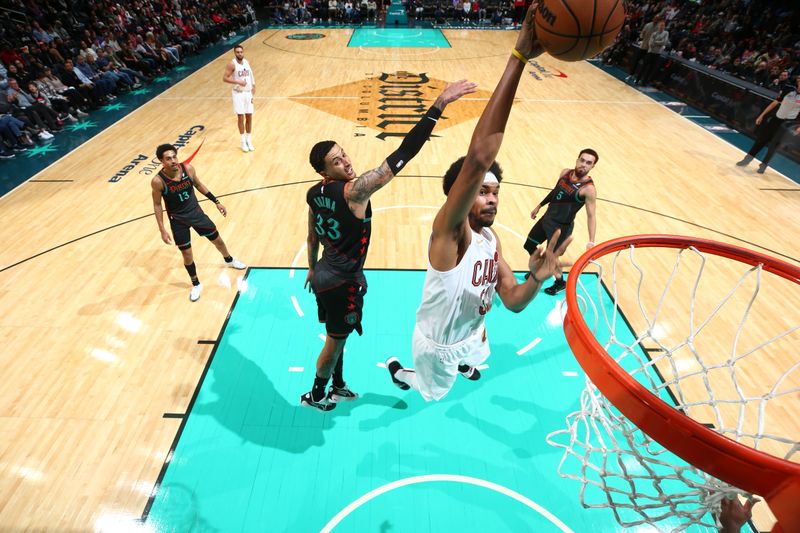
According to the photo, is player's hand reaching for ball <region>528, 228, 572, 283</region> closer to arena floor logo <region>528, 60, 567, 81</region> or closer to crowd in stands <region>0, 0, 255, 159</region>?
crowd in stands <region>0, 0, 255, 159</region>

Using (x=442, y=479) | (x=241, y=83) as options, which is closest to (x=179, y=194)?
(x=442, y=479)

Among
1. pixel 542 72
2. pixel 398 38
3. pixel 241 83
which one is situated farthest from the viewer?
pixel 398 38

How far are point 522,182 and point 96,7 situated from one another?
15502 millimetres

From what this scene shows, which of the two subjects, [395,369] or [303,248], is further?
[303,248]

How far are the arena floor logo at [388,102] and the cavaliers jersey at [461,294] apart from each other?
720 cm

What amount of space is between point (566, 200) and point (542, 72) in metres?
12.2

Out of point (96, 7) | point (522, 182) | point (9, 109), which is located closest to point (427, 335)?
point (522, 182)

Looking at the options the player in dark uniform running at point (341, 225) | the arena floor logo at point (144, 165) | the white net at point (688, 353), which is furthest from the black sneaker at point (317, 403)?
the arena floor logo at point (144, 165)

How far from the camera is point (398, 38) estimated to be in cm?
1891

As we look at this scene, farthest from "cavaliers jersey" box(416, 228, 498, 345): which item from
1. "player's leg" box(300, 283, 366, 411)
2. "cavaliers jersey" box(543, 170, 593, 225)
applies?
"cavaliers jersey" box(543, 170, 593, 225)

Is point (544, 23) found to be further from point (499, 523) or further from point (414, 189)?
point (414, 189)

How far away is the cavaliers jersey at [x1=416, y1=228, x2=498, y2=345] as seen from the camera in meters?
2.37

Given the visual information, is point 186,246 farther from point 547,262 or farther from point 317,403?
point 547,262

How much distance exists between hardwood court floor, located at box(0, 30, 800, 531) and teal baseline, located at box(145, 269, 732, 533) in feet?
1.04
